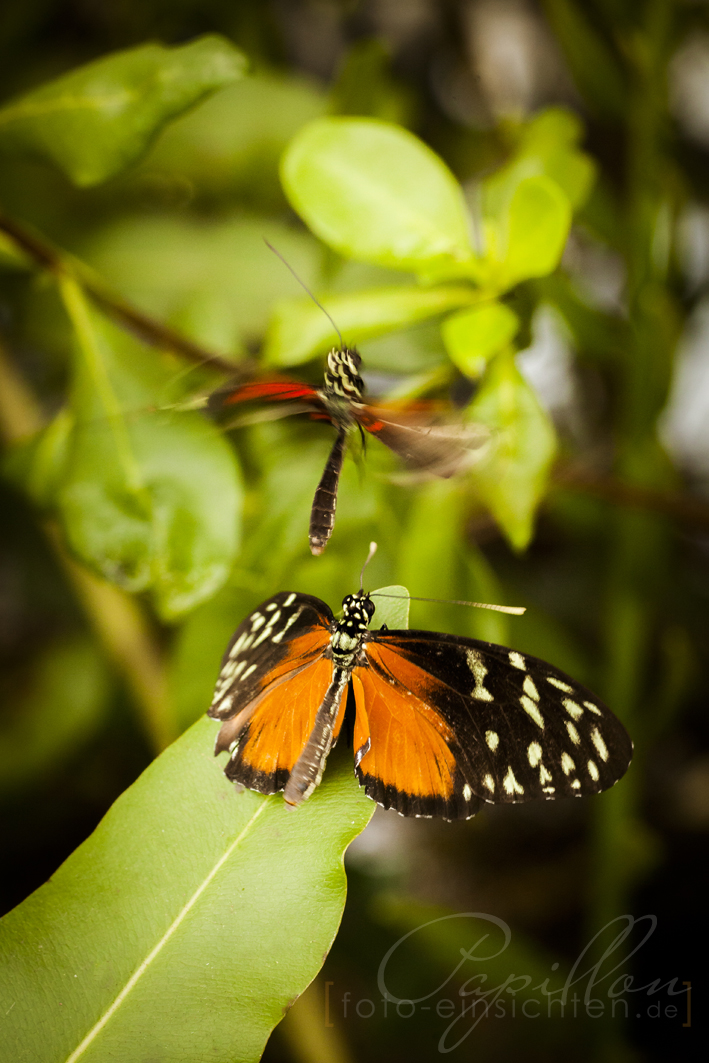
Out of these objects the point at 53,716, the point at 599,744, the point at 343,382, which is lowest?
the point at 53,716

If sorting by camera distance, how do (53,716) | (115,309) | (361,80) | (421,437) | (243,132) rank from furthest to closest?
(53,716) < (243,132) < (361,80) < (115,309) < (421,437)

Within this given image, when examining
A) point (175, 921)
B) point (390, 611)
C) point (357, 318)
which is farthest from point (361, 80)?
point (175, 921)

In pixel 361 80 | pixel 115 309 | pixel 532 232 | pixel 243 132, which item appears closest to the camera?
pixel 532 232

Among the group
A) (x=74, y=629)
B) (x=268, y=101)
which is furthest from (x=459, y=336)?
(x=74, y=629)

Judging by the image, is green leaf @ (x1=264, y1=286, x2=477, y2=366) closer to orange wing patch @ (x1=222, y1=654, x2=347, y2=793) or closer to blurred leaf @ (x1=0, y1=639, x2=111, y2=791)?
orange wing patch @ (x1=222, y1=654, x2=347, y2=793)

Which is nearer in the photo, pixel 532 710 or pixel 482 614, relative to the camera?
pixel 532 710

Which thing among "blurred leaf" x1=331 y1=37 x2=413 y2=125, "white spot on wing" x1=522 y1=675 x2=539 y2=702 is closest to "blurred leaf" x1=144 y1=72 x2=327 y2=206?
"blurred leaf" x1=331 y1=37 x2=413 y2=125

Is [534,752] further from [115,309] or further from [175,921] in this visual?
[115,309]

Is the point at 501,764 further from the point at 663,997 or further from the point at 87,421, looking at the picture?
the point at 663,997
